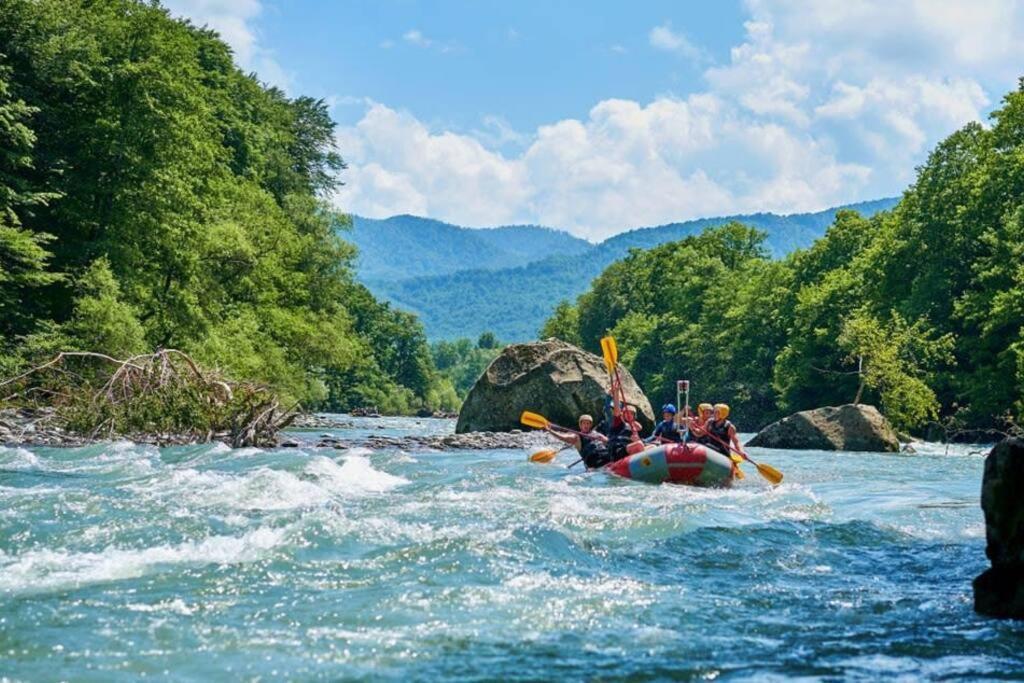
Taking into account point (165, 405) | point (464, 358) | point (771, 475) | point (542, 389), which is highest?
point (464, 358)

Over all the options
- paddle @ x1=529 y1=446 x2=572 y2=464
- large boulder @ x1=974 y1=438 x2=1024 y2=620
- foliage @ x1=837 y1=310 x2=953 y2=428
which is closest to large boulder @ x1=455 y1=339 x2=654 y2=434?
paddle @ x1=529 y1=446 x2=572 y2=464

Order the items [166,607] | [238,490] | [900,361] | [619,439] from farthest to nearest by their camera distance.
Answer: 1. [900,361]
2. [619,439]
3. [238,490]
4. [166,607]

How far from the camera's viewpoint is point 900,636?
282 inches

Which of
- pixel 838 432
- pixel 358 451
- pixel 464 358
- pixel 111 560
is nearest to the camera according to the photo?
pixel 111 560

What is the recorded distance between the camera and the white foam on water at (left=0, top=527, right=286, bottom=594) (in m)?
8.11

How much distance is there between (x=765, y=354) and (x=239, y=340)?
33.2 metres

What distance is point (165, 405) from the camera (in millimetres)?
20859

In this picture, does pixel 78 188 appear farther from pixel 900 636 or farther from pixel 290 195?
pixel 900 636

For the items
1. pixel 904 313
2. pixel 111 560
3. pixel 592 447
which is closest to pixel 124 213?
pixel 592 447

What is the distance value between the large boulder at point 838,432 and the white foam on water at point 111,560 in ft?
67.7

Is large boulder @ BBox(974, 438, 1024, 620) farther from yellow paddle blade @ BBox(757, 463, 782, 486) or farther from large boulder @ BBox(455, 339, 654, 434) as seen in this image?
large boulder @ BBox(455, 339, 654, 434)

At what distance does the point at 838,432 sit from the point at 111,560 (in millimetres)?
22270

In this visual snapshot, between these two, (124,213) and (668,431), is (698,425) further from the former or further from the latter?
(124,213)

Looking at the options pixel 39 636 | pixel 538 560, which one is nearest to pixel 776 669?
pixel 538 560
